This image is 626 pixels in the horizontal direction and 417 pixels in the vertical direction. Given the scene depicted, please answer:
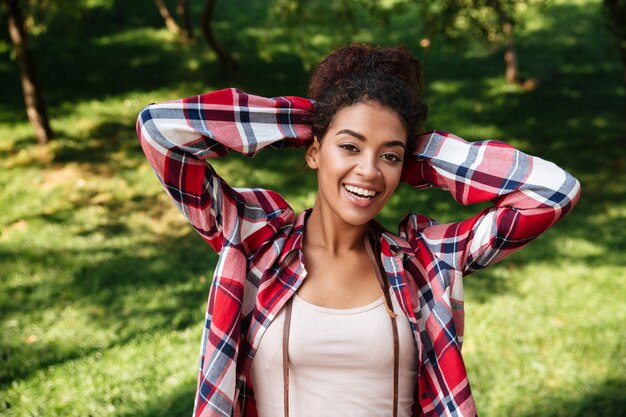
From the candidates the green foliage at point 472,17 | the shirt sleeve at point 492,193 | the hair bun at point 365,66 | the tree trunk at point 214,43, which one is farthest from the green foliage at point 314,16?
the shirt sleeve at point 492,193

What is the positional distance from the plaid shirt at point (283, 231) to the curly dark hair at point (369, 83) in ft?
0.25

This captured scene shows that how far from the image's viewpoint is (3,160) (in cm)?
712

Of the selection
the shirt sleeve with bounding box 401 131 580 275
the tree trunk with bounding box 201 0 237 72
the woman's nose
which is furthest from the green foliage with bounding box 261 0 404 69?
the woman's nose

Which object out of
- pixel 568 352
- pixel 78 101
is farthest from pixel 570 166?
pixel 78 101

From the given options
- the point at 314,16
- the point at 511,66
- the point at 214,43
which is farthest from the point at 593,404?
the point at 214,43

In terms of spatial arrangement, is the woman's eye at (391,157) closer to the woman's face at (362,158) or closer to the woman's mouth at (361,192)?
the woman's face at (362,158)

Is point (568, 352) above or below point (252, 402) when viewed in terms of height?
below

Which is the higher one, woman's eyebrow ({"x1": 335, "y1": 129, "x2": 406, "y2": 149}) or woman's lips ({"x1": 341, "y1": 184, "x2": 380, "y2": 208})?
woman's eyebrow ({"x1": 335, "y1": 129, "x2": 406, "y2": 149})

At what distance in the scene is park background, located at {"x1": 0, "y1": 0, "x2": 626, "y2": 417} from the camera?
13.4 feet

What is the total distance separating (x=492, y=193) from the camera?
7.11 feet

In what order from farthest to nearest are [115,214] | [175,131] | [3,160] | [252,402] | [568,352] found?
1. [3,160]
2. [115,214]
3. [568,352]
4. [252,402]
5. [175,131]

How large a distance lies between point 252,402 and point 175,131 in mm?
902

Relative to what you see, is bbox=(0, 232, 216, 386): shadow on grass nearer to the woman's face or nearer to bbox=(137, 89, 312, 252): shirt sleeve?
bbox=(137, 89, 312, 252): shirt sleeve

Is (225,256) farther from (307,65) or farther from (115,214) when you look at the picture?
(307,65)
